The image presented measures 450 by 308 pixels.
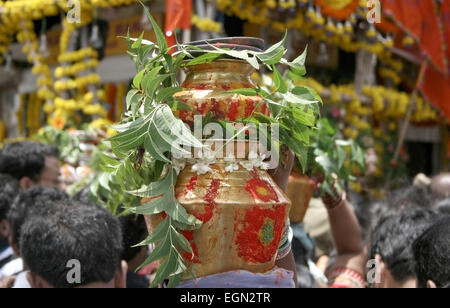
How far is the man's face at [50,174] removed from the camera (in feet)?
11.0

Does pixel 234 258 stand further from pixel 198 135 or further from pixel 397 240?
pixel 397 240

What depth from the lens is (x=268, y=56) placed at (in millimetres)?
1325

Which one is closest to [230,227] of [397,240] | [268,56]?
[268,56]

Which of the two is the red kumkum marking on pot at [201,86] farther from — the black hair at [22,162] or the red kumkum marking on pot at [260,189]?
the black hair at [22,162]

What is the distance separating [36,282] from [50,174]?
1738 mm

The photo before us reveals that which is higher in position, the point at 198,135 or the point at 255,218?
the point at 198,135

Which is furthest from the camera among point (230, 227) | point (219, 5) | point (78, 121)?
point (78, 121)

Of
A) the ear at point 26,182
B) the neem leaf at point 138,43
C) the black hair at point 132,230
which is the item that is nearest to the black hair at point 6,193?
the ear at point 26,182

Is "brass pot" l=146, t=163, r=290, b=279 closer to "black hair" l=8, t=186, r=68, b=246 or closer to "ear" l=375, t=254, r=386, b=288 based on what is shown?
"ear" l=375, t=254, r=386, b=288

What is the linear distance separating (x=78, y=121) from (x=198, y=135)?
5.16 metres

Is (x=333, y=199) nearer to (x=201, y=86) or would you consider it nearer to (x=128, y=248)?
(x=128, y=248)

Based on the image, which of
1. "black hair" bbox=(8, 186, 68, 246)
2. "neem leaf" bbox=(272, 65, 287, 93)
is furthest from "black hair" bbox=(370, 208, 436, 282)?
"black hair" bbox=(8, 186, 68, 246)

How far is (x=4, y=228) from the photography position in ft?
8.64

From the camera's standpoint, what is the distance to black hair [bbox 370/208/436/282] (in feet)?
6.22
